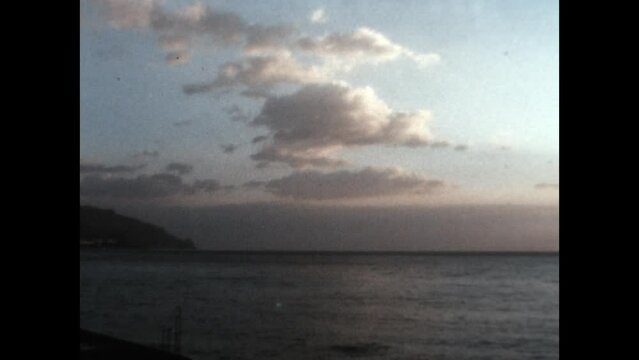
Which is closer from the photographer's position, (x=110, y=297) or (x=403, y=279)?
(x=110, y=297)

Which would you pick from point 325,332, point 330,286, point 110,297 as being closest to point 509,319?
point 325,332

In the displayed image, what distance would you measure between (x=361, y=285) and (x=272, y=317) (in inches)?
604

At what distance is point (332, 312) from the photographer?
32781 mm

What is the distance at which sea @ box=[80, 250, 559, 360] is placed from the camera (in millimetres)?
22859

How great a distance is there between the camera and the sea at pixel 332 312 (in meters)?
22.9

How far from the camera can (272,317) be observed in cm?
3086
